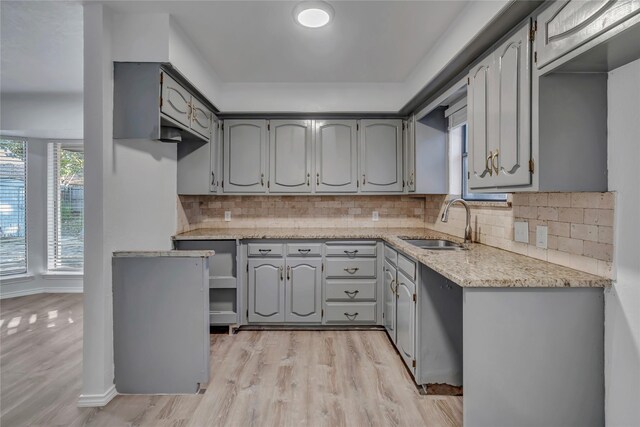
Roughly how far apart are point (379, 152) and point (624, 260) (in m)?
2.36

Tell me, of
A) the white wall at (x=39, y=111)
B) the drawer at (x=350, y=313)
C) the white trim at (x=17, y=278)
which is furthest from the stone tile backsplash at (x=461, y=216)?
the white trim at (x=17, y=278)

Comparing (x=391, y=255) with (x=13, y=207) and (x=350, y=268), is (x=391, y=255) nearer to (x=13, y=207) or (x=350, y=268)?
(x=350, y=268)

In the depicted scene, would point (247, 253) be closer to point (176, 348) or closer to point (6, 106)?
point (176, 348)

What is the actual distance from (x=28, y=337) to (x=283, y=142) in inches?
116

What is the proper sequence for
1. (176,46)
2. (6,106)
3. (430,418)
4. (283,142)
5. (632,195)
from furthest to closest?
(6,106) < (283,142) < (176,46) < (430,418) < (632,195)

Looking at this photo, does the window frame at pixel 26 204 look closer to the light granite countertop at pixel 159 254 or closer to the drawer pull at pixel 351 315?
the light granite countertop at pixel 159 254

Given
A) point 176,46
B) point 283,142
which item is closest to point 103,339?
point 176,46

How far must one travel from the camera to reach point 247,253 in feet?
10.5

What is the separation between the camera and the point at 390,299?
289 centimetres

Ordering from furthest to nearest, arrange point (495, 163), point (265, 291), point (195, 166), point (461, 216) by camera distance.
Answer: point (195, 166) < point (265, 291) < point (461, 216) < point (495, 163)

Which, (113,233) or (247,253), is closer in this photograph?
(113,233)

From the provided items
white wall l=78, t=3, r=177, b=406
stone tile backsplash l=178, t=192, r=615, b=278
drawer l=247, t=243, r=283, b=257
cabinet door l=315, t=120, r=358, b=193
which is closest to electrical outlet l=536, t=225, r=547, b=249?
stone tile backsplash l=178, t=192, r=615, b=278

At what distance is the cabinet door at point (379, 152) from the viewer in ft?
11.5

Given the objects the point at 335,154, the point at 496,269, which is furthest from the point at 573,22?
the point at 335,154
